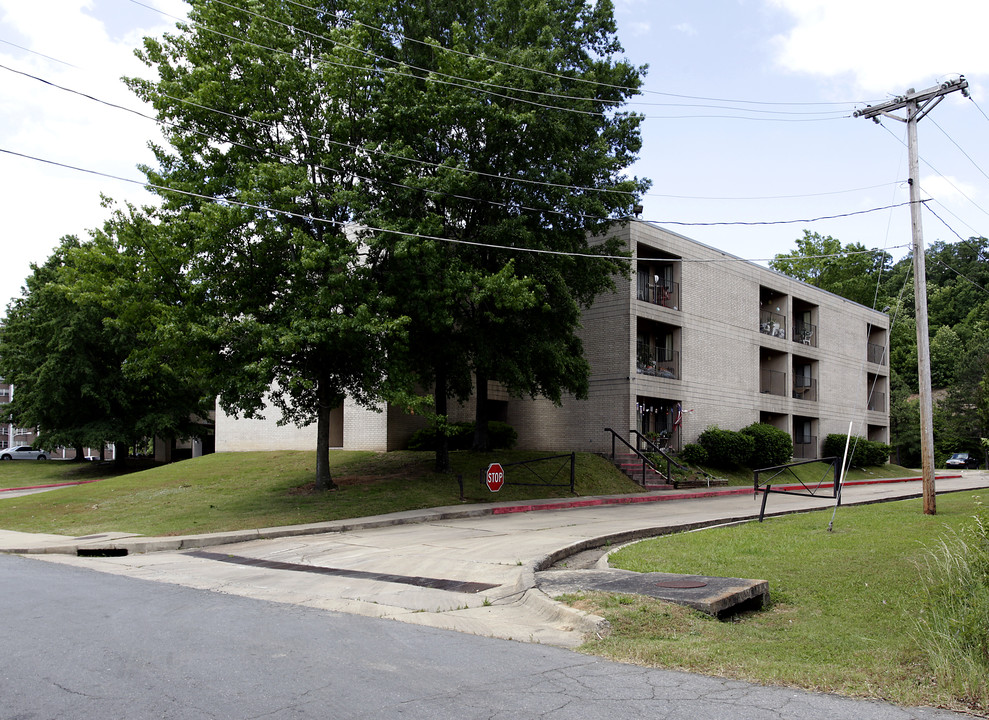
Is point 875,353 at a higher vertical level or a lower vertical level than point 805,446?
higher

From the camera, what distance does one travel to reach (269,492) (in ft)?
73.5

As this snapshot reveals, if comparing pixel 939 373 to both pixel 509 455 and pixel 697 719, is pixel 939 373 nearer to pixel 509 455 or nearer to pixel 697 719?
pixel 509 455

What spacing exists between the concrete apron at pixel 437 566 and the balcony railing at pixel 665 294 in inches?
551

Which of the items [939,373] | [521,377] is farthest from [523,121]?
[939,373]

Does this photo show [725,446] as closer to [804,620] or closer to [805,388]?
[805,388]

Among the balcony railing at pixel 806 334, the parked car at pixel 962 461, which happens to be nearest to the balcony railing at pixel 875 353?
the balcony railing at pixel 806 334

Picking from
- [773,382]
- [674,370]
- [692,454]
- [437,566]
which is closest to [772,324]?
[773,382]

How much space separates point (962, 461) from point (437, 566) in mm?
73630

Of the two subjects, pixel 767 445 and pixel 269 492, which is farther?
pixel 767 445

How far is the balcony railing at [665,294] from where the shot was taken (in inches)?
1293

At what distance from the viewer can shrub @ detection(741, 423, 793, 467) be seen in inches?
1332

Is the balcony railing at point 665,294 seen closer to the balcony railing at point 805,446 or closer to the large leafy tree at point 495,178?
the large leafy tree at point 495,178

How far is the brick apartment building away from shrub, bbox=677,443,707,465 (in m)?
0.89

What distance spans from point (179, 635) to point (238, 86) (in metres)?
15.9
